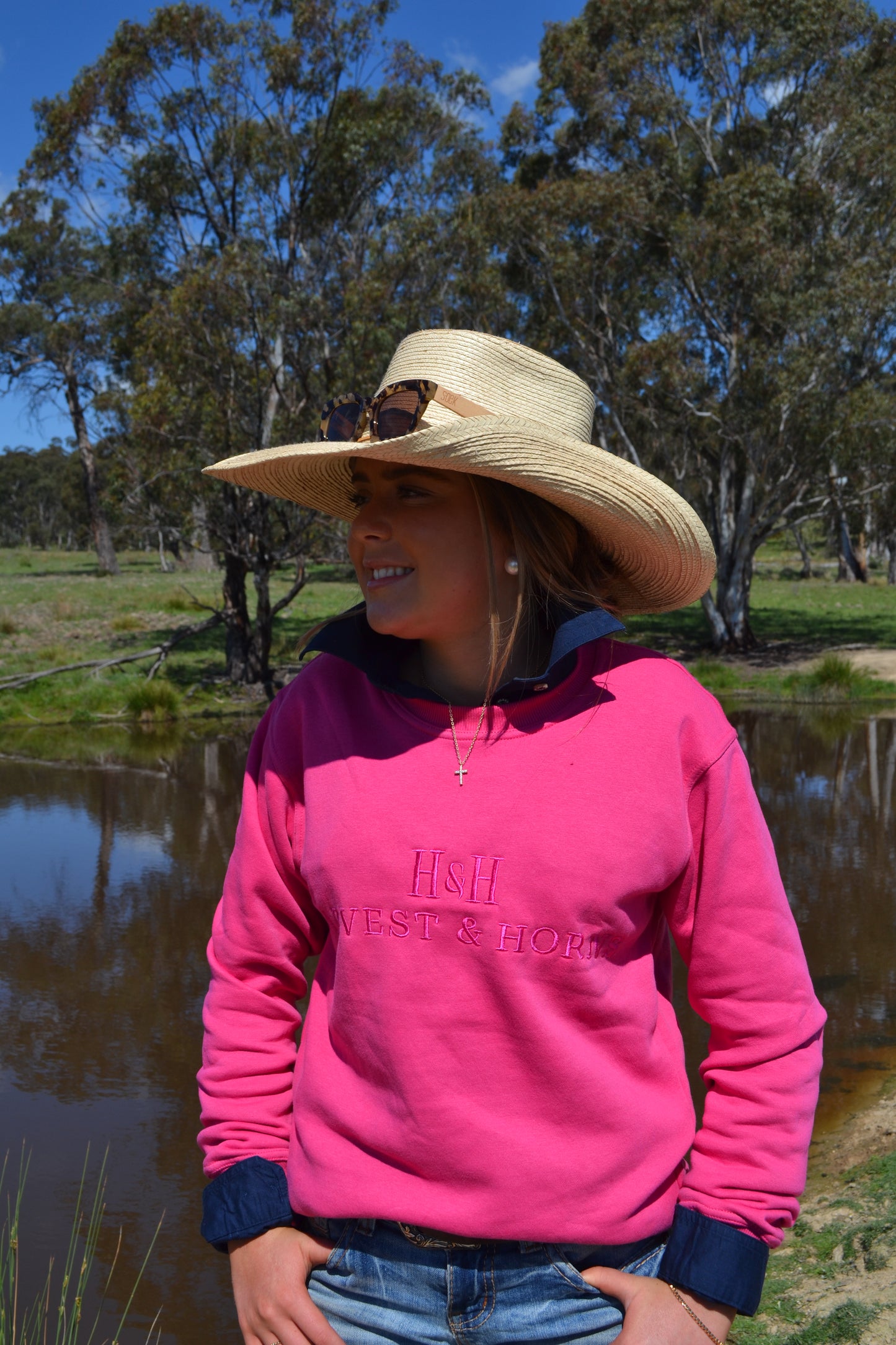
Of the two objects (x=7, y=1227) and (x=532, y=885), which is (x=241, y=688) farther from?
(x=532, y=885)

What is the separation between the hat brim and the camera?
4.97 ft

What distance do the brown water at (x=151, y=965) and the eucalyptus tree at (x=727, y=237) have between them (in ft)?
29.5

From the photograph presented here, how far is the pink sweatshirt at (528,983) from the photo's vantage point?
53.6 inches

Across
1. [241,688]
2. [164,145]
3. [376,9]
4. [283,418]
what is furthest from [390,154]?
[241,688]

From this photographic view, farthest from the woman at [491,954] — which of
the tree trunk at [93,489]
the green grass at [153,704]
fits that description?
the tree trunk at [93,489]

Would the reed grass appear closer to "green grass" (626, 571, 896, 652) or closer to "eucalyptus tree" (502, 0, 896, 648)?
"green grass" (626, 571, 896, 652)

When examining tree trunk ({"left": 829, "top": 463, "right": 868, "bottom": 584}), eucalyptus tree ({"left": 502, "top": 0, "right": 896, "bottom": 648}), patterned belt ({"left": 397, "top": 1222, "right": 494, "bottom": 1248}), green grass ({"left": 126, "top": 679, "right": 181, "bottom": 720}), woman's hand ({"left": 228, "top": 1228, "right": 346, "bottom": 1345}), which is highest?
eucalyptus tree ({"left": 502, "top": 0, "right": 896, "bottom": 648})

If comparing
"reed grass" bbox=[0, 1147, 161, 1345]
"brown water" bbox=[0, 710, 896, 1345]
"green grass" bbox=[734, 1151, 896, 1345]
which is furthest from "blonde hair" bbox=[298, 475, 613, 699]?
"brown water" bbox=[0, 710, 896, 1345]

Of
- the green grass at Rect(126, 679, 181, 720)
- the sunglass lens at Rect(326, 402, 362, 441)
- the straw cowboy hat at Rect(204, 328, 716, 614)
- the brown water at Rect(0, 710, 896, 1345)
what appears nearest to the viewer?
the straw cowboy hat at Rect(204, 328, 716, 614)

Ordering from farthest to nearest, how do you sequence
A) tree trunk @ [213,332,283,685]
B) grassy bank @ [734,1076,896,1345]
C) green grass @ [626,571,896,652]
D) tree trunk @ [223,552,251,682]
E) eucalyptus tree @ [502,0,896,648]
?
1. green grass @ [626,571,896,652]
2. eucalyptus tree @ [502,0,896,648]
3. tree trunk @ [223,552,251,682]
4. tree trunk @ [213,332,283,685]
5. grassy bank @ [734,1076,896,1345]

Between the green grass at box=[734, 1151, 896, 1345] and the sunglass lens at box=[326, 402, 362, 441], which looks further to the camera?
the green grass at box=[734, 1151, 896, 1345]

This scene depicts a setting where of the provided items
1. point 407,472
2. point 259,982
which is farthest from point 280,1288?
point 407,472

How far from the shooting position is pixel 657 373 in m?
17.3

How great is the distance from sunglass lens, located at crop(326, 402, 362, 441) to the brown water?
2298 millimetres
